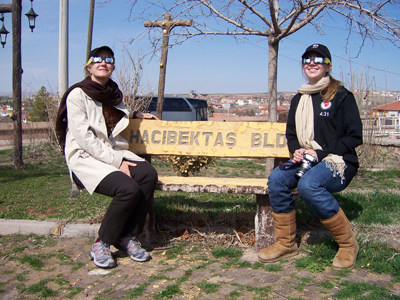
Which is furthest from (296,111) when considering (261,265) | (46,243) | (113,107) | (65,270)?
(46,243)

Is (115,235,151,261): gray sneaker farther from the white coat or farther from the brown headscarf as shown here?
the brown headscarf

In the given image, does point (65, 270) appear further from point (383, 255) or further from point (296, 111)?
point (383, 255)

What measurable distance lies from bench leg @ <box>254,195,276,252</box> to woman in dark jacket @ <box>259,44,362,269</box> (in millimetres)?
Result: 127

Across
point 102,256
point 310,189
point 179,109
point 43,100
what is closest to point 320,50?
point 310,189

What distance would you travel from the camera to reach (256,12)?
450 cm

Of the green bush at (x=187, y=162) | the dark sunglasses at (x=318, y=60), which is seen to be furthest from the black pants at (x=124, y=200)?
the green bush at (x=187, y=162)

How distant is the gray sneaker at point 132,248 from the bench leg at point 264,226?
92cm

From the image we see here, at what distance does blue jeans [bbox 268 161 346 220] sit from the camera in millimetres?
2895

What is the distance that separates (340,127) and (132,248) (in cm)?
189

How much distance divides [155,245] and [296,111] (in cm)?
170

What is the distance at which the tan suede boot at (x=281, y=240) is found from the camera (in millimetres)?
3115

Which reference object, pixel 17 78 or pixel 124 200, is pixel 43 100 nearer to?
pixel 17 78

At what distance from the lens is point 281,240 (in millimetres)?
3158

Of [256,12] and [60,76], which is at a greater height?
[256,12]
